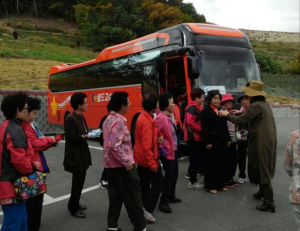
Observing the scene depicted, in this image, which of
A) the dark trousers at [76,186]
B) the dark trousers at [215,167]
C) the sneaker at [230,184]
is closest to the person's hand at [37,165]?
the dark trousers at [76,186]

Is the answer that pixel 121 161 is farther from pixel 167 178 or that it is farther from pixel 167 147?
pixel 167 178

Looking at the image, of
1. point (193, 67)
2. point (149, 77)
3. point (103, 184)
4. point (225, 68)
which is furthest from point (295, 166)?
point (149, 77)

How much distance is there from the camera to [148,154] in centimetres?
404

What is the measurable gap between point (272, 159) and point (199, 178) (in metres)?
2.13

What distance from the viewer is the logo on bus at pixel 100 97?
11270 mm

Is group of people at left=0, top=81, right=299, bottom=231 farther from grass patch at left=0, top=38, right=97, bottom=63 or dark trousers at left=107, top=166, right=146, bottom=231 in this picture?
grass patch at left=0, top=38, right=97, bottom=63

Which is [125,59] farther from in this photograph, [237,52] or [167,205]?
[167,205]

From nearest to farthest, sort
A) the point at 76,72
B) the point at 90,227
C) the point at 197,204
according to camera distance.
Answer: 1. the point at 90,227
2. the point at 197,204
3. the point at 76,72

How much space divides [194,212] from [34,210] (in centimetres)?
223

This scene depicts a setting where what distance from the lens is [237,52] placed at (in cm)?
852

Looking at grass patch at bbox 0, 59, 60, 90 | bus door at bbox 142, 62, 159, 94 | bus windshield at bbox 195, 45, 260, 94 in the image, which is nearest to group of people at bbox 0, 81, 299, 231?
bus windshield at bbox 195, 45, 260, 94

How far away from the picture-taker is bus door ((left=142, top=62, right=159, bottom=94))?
8922mm

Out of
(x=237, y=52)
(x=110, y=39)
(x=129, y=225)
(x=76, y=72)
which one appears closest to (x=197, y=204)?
(x=129, y=225)

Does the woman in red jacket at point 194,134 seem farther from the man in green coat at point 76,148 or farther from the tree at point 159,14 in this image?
the tree at point 159,14
